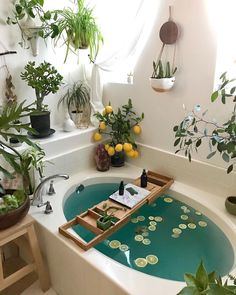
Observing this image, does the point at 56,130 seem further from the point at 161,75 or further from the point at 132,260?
the point at 132,260

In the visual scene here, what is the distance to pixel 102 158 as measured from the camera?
2.20 metres

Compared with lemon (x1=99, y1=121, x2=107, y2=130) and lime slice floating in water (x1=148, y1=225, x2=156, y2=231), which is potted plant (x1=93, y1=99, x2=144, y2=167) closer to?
lemon (x1=99, y1=121, x2=107, y2=130)

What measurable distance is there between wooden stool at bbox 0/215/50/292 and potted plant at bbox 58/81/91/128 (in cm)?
108

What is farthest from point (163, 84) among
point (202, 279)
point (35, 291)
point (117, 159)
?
point (35, 291)

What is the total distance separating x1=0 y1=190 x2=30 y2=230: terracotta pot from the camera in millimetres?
1295

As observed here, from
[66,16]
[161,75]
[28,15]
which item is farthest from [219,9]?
[28,15]

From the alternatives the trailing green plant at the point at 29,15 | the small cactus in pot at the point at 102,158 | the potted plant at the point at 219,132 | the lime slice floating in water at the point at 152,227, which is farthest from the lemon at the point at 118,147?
the trailing green plant at the point at 29,15

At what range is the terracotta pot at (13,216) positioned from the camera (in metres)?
1.29

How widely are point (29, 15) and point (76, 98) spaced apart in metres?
0.75

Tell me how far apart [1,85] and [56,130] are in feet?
1.83

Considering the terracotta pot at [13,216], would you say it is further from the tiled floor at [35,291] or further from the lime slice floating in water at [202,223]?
the lime slice floating in water at [202,223]

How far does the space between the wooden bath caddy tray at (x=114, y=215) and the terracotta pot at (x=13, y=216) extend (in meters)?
0.23

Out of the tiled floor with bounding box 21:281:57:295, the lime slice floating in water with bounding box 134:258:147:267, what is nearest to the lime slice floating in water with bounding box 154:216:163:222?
the lime slice floating in water with bounding box 134:258:147:267

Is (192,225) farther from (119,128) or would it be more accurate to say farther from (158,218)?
(119,128)
